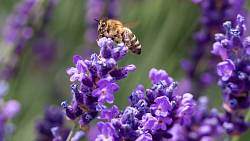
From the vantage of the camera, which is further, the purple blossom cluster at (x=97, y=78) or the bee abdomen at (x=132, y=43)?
the bee abdomen at (x=132, y=43)

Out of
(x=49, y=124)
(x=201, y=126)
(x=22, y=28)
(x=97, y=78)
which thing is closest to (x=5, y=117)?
(x=49, y=124)

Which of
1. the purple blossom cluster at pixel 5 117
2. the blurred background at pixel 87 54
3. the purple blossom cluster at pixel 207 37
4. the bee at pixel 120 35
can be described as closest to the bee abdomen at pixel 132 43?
the bee at pixel 120 35

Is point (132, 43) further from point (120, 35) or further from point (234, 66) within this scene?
point (234, 66)

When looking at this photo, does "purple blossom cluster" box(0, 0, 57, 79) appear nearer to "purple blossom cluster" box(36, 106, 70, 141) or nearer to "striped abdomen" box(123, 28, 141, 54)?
"purple blossom cluster" box(36, 106, 70, 141)

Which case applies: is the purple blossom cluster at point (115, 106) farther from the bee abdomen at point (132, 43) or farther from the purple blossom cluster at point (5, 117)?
the purple blossom cluster at point (5, 117)

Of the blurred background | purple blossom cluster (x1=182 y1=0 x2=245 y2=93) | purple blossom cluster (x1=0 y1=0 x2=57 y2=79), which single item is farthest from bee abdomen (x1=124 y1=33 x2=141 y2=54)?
the blurred background

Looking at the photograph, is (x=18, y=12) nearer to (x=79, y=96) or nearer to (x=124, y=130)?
(x=79, y=96)
